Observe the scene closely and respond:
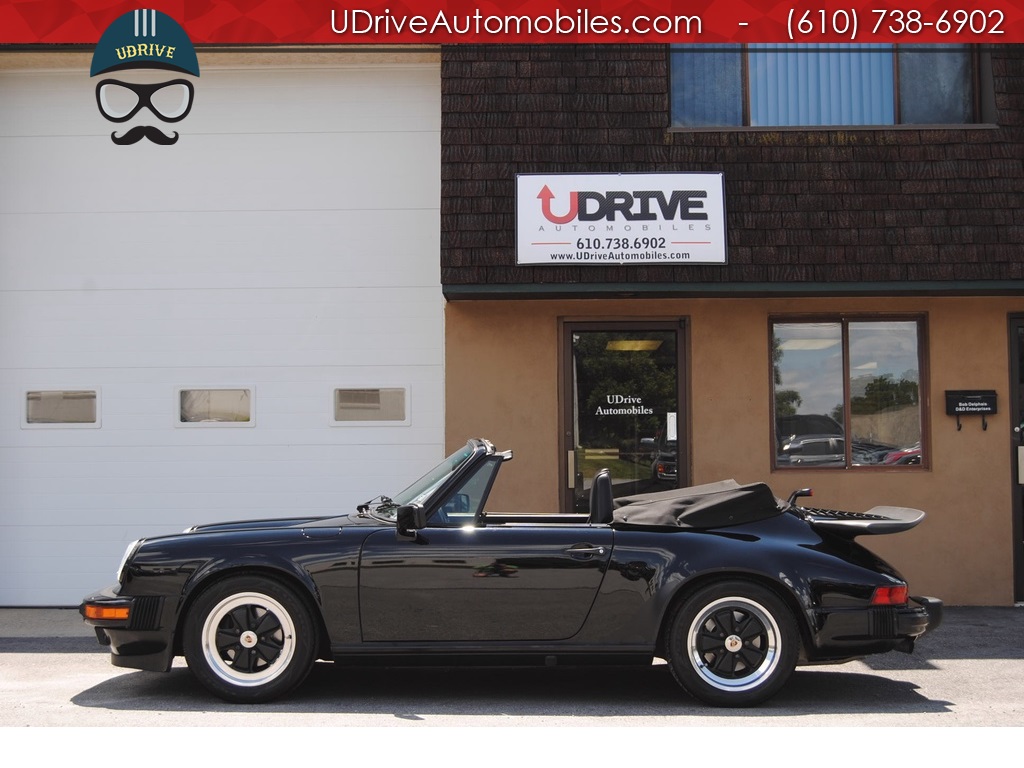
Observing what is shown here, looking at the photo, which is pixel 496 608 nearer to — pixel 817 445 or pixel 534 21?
pixel 817 445

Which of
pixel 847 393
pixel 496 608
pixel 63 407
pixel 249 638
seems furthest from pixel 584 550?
pixel 63 407

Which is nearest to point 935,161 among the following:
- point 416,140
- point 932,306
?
point 932,306

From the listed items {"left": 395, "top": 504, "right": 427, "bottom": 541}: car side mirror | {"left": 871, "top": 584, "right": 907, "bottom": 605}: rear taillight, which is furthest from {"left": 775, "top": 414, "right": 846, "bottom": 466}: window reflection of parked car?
{"left": 395, "top": 504, "right": 427, "bottom": 541}: car side mirror

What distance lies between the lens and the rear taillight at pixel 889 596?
224 inches

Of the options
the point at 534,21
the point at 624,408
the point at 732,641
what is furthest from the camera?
the point at 624,408

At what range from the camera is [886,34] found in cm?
935

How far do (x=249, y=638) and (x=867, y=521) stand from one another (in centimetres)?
339

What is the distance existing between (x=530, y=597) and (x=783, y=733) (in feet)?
4.67

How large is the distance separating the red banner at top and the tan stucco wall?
2.26 m

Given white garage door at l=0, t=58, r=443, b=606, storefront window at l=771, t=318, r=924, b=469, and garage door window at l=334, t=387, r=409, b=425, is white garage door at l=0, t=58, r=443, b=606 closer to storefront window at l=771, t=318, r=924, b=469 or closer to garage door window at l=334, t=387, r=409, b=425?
garage door window at l=334, t=387, r=409, b=425

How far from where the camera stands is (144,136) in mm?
9688

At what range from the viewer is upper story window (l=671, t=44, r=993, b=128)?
369 inches

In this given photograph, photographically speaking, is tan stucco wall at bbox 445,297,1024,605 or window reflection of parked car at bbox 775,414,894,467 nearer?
tan stucco wall at bbox 445,297,1024,605

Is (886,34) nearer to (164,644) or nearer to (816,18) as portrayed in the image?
(816,18)
